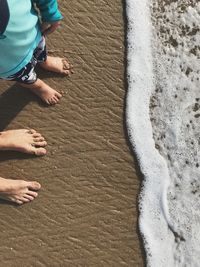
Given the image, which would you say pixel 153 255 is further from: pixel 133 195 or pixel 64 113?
pixel 64 113

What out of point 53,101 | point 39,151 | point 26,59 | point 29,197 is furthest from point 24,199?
point 26,59

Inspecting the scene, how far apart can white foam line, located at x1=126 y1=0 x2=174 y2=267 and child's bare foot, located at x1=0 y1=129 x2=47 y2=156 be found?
1.79 feet

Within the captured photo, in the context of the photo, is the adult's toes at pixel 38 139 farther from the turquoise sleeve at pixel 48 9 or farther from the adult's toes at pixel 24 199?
the turquoise sleeve at pixel 48 9

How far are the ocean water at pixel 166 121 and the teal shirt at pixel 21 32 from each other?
0.92 m

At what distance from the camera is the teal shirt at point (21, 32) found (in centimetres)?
170

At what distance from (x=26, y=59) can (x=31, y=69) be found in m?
0.26

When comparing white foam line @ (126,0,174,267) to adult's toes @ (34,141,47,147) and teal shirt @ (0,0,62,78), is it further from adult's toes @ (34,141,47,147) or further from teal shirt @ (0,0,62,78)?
teal shirt @ (0,0,62,78)

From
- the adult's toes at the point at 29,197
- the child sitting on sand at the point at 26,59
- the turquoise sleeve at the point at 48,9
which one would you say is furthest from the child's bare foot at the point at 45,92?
the turquoise sleeve at the point at 48,9

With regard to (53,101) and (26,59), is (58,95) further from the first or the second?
(26,59)

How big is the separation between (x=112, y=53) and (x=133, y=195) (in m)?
0.87

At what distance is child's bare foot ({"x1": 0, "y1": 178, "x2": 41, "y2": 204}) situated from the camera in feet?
8.51

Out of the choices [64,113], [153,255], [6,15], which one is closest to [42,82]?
[64,113]

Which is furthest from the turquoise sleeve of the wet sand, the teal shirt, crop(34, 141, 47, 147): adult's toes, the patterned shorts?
crop(34, 141, 47, 147): adult's toes

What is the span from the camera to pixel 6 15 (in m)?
Result: 1.64
